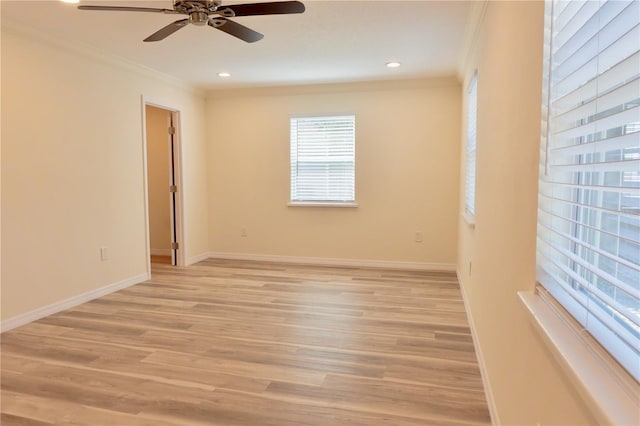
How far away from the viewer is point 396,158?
5.23 metres

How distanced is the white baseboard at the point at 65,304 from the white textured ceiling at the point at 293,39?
236 centimetres

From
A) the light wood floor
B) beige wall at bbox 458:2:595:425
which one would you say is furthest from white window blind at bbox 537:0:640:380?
the light wood floor

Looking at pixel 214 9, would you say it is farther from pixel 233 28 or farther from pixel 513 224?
pixel 513 224

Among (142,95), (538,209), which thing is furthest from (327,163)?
(538,209)

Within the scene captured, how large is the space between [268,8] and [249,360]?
2212 mm

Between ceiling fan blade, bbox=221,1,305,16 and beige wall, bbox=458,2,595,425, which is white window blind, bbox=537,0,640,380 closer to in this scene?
beige wall, bbox=458,2,595,425

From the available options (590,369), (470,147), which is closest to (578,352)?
(590,369)

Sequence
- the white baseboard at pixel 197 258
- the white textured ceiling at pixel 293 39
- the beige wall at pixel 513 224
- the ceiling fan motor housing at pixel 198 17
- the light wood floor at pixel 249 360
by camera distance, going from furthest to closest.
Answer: the white baseboard at pixel 197 258, the white textured ceiling at pixel 293 39, the ceiling fan motor housing at pixel 198 17, the light wood floor at pixel 249 360, the beige wall at pixel 513 224

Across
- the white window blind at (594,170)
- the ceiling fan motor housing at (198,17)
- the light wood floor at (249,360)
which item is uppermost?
the ceiling fan motor housing at (198,17)

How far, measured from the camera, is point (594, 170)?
0.94 meters

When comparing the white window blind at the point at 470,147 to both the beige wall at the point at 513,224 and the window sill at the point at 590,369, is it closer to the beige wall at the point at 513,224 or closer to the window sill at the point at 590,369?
the beige wall at the point at 513,224

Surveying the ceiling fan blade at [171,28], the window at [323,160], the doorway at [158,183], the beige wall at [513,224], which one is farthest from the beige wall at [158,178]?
the beige wall at [513,224]

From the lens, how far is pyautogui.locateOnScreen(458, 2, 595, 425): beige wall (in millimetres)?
1244

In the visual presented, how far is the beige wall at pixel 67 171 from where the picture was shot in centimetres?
322
